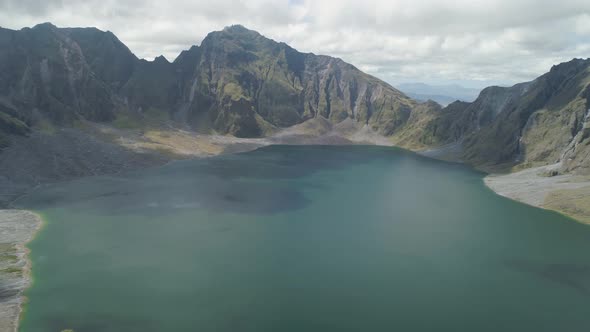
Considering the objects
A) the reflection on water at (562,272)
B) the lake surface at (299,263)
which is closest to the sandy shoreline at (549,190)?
the lake surface at (299,263)

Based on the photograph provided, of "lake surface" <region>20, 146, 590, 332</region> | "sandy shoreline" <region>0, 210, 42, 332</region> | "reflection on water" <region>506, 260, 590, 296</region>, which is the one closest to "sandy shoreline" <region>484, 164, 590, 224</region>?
"lake surface" <region>20, 146, 590, 332</region>

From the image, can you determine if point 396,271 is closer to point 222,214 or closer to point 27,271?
point 222,214

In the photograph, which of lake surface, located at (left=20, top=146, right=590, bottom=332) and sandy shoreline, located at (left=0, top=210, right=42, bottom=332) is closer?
lake surface, located at (left=20, top=146, right=590, bottom=332)

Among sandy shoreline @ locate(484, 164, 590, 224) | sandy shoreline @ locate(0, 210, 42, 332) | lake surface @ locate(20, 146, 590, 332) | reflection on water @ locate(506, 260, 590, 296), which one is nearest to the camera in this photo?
lake surface @ locate(20, 146, 590, 332)

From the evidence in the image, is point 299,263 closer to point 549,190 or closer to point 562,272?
point 562,272

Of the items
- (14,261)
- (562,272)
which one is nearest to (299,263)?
(562,272)

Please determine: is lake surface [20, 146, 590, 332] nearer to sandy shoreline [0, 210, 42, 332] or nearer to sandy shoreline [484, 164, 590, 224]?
sandy shoreline [0, 210, 42, 332]

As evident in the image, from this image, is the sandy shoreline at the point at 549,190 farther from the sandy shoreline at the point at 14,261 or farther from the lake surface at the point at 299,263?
the sandy shoreline at the point at 14,261
